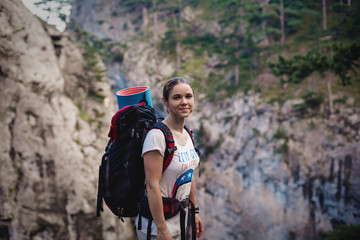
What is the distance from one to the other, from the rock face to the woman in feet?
36.7

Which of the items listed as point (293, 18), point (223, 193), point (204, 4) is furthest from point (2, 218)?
point (204, 4)

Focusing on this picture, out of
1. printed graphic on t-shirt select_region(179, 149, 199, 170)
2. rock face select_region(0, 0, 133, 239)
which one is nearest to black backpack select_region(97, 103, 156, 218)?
printed graphic on t-shirt select_region(179, 149, 199, 170)

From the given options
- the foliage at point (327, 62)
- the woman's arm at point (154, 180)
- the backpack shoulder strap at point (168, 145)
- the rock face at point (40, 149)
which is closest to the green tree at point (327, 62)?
the foliage at point (327, 62)

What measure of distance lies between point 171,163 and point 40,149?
40.1 ft

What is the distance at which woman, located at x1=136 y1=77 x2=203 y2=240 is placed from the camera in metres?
1.99

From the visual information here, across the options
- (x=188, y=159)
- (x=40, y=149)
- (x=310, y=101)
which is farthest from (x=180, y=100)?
(x=310, y=101)

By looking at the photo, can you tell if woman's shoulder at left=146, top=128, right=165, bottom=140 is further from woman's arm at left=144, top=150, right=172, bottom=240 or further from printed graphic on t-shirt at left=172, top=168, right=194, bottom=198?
printed graphic on t-shirt at left=172, top=168, right=194, bottom=198

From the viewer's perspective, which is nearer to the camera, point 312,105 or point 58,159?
point 58,159

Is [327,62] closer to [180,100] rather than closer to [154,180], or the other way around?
[180,100]

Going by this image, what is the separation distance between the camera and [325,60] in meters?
7.64

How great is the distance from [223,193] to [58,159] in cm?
1160

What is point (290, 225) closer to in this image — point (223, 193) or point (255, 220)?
point (255, 220)

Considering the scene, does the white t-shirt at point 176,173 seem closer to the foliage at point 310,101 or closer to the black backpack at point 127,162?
the black backpack at point 127,162

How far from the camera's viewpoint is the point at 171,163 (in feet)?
7.06
